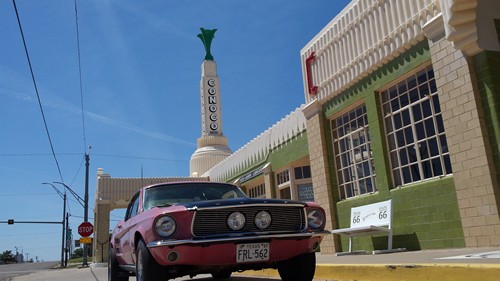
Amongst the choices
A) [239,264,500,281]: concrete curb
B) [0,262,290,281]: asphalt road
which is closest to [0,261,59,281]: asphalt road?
[0,262,290,281]: asphalt road

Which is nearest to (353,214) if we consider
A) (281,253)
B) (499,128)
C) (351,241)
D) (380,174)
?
(351,241)

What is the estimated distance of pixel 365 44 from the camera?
1128cm

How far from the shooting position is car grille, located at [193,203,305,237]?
179 inches

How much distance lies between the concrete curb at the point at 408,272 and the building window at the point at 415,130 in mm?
3679

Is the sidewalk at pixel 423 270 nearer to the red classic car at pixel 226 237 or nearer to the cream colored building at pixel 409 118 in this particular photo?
the red classic car at pixel 226 237

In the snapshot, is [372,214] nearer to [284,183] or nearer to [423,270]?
[423,270]

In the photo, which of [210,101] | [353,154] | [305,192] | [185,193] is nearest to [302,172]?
[305,192]

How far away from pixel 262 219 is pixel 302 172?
12.2 m

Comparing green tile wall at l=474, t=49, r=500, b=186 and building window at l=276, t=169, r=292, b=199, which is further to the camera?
building window at l=276, t=169, r=292, b=199

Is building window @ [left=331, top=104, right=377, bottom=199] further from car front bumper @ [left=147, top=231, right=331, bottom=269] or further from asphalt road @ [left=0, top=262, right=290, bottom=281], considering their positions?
car front bumper @ [left=147, top=231, right=331, bottom=269]

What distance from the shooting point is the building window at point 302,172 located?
16.8 meters

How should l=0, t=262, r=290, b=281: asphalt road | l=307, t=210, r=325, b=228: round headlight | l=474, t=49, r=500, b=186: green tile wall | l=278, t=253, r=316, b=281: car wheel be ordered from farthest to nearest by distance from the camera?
l=0, t=262, r=290, b=281: asphalt road
l=474, t=49, r=500, b=186: green tile wall
l=278, t=253, r=316, b=281: car wheel
l=307, t=210, r=325, b=228: round headlight

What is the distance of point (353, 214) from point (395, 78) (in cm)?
358

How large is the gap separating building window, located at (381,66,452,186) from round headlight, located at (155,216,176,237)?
6414 mm
